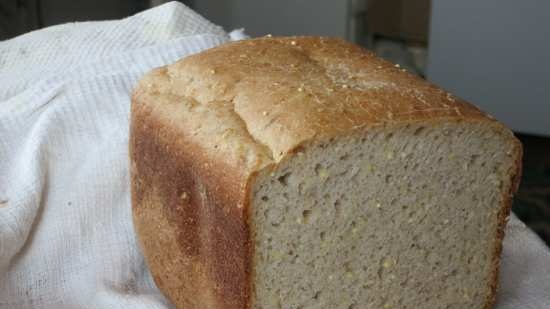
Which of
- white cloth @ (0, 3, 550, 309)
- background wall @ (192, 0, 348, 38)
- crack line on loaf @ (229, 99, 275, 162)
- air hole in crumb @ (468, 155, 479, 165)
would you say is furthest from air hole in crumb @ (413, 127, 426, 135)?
background wall @ (192, 0, 348, 38)

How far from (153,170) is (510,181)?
63cm

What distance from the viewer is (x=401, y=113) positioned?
1.18 meters

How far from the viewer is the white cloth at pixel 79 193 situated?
5.01 ft

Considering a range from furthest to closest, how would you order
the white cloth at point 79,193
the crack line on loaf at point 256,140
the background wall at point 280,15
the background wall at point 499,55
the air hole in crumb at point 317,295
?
Answer: the background wall at point 280,15, the background wall at point 499,55, the white cloth at point 79,193, the air hole in crumb at point 317,295, the crack line on loaf at point 256,140

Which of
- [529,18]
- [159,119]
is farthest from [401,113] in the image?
[529,18]

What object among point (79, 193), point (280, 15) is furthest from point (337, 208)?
point (280, 15)

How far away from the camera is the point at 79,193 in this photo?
162 cm

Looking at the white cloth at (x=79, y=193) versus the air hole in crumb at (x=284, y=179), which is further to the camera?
the white cloth at (x=79, y=193)

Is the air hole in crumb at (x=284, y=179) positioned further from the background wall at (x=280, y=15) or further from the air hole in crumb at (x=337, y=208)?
the background wall at (x=280, y=15)

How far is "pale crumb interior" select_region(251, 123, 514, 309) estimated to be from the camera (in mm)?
1153

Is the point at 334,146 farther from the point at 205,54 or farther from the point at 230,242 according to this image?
the point at 205,54

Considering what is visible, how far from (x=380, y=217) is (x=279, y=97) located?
0.25 metres

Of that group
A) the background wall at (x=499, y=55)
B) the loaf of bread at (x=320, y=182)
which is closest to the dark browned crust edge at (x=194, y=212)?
the loaf of bread at (x=320, y=182)

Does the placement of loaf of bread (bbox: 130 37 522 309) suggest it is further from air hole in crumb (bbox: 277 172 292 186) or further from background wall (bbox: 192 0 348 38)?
background wall (bbox: 192 0 348 38)
